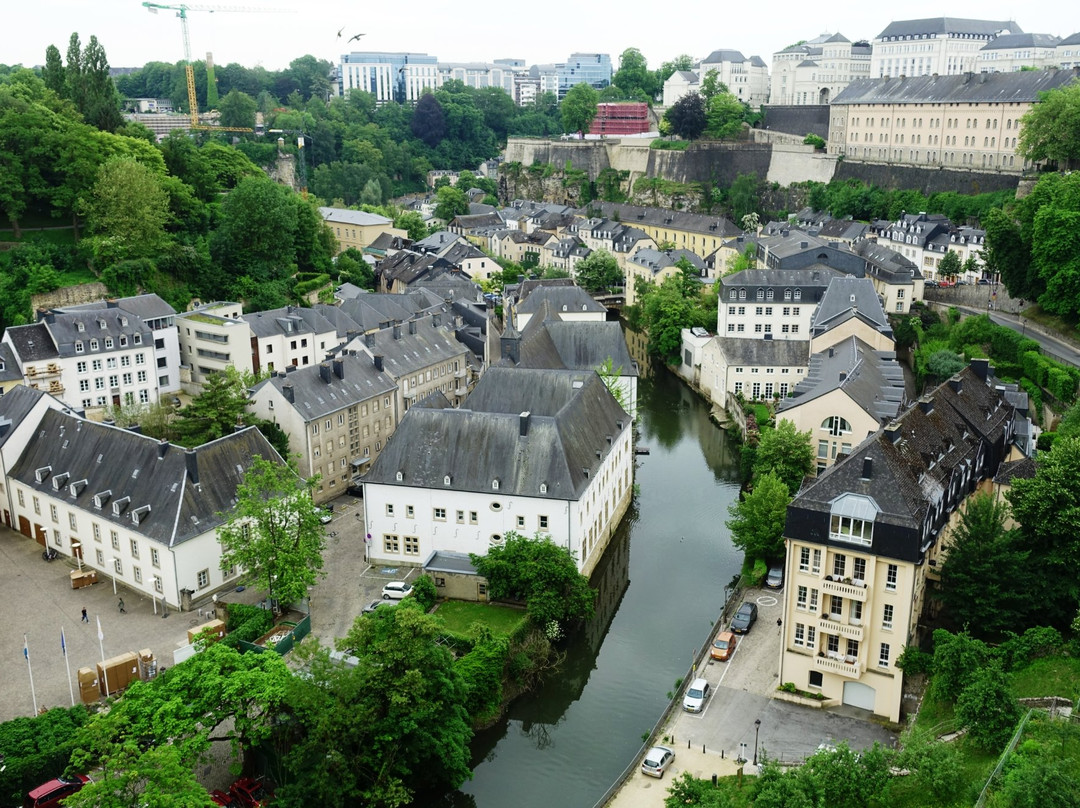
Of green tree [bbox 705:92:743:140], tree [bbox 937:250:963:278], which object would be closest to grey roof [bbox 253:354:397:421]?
tree [bbox 937:250:963:278]

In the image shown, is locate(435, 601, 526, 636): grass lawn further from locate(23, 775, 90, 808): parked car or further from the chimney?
locate(23, 775, 90, 808): parked car

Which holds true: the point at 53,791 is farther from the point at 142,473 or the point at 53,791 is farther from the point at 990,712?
the point at 990,712

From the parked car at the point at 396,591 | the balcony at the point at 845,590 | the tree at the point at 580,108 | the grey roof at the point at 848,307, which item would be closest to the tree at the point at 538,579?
the parked car at the point at 396,591

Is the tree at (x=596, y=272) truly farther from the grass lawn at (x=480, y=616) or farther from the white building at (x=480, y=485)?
the grass lawn at (x=480, y=616)

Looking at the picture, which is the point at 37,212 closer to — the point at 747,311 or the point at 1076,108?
the point at 747,311

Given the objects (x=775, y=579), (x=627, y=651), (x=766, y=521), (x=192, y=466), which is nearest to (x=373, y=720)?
(x=627, y=651)

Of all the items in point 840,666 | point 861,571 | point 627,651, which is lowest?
point 627,651

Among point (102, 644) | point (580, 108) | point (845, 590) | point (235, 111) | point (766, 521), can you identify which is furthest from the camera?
point (580, 108)

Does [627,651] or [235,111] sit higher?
[235,111]
